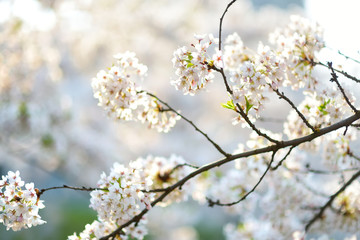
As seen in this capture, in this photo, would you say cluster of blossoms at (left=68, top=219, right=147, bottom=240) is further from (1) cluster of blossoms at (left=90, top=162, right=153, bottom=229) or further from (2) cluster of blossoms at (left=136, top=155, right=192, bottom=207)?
(2) cluster of blossoms at (left=136, top=155, right=192, bottom=207)

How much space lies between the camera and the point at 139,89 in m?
1.88

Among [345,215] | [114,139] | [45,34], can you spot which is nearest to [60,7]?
[45,34]

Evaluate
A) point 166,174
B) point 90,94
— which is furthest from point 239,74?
point 90,94

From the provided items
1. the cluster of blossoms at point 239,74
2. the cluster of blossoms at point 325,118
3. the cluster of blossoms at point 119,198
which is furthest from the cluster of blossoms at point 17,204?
the cluster of blossoms at point 325,118

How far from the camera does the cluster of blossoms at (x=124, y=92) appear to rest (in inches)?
70.6

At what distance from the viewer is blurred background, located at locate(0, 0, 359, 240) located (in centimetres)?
589

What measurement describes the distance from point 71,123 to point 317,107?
221 inches

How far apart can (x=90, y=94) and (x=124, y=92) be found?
45.9 feet

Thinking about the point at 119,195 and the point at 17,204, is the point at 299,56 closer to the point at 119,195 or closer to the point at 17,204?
the point at 119,195

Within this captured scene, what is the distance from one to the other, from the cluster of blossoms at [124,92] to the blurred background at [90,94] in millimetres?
1062

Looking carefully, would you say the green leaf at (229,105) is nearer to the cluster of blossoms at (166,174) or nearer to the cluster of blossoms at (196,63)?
the cluster of blossoms at (196,63)

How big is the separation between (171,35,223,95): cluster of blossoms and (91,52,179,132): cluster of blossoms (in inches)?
11.6

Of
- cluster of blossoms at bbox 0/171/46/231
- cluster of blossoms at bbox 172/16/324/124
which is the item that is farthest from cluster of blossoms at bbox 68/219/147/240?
cluster of blossoms at bbox 172/16/324/124

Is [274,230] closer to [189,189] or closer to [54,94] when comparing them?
[189,189]
